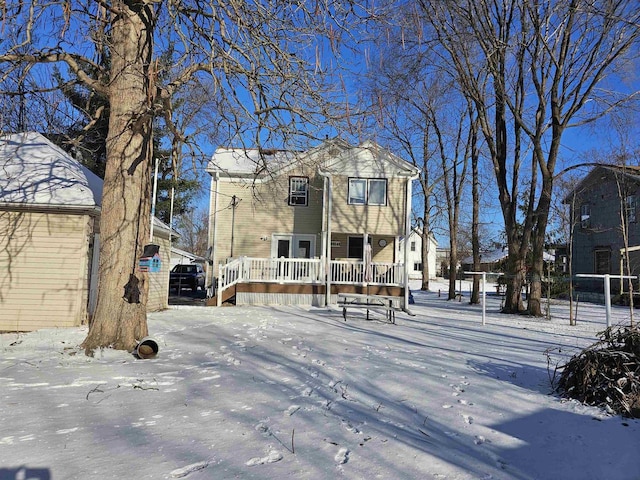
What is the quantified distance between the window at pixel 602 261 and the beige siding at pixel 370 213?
13912mm

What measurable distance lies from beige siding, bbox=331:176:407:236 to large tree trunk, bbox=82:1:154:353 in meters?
11.1

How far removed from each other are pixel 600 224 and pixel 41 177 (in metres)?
26.4

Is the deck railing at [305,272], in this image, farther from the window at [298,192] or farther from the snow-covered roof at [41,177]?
the snow-covered roof at [41,177]

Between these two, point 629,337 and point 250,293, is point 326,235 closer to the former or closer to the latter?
point 250,293

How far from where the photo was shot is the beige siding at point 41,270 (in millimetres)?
9352

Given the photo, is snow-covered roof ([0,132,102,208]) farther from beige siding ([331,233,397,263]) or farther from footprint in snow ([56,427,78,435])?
beige siding ([331,233,397,263])

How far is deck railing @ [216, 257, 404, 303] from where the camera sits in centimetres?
1562

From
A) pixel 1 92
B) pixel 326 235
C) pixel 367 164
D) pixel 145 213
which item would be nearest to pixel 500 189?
pixel 367 164

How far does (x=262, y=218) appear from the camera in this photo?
1864 cm

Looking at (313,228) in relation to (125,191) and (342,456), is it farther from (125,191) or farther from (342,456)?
(342,456)

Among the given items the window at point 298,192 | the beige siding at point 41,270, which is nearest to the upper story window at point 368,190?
the window at point 298,192

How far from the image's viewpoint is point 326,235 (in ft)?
55.6

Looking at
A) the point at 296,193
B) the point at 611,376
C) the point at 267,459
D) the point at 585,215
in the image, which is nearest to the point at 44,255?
the point at 267,459

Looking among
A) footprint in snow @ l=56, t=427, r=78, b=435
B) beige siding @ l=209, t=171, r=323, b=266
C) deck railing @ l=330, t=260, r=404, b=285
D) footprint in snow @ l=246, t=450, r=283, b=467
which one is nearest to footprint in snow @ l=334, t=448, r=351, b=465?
footprint in snow @ l=246, t=450, r=283, b=467
